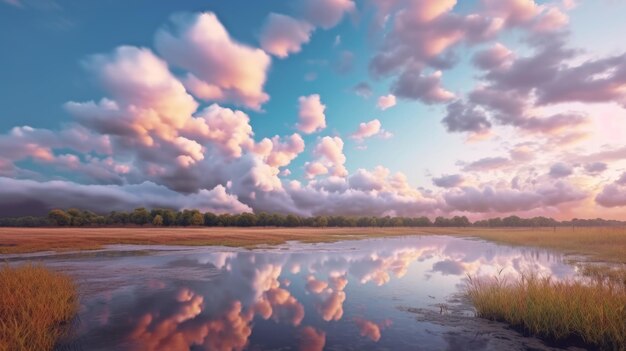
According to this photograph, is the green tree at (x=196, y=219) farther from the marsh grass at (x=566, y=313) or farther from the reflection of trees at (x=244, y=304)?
the marsh grass at (x=566, y=313)

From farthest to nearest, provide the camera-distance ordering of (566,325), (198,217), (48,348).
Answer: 1. (198,217)
2. (566,325)
3. (48,348)

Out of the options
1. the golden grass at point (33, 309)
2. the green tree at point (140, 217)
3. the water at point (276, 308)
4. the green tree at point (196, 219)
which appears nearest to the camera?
the golden grass at point (33, 309)

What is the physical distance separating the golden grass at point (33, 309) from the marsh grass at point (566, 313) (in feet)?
53.1

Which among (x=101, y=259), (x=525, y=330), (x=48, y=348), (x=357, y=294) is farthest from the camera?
(x=101, y=259)

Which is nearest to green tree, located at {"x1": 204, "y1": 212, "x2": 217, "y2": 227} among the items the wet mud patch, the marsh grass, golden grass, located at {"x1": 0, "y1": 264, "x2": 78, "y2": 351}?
golden grass, located at {"x1": 0, "y1": 264, "x2": 78, "y2": 351}

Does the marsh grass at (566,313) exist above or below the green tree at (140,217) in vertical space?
below

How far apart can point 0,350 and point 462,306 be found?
17.7 m

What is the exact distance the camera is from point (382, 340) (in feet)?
43.9

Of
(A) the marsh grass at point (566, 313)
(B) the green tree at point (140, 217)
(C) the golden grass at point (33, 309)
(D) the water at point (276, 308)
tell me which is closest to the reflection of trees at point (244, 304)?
(D) the water at point (276, 308)

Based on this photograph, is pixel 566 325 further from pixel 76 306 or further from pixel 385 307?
pixel 76 306

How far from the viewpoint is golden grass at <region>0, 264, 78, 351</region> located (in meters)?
11.1

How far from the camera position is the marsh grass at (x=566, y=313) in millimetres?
11641

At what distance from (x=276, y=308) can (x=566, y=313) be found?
1200cm

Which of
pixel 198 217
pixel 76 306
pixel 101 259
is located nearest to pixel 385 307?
pixel 76 306
